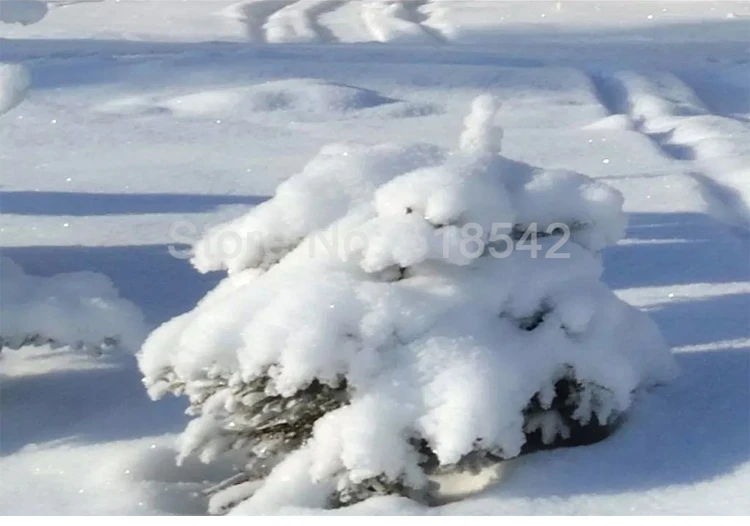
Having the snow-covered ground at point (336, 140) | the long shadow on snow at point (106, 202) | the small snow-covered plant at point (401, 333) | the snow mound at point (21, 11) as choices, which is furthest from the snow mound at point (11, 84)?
the long shadow on snow at point (106, 202)

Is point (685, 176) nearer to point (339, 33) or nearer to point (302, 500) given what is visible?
point (302, 500)

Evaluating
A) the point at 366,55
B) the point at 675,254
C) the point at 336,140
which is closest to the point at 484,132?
the point at 675,254

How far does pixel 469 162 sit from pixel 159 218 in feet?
9.28

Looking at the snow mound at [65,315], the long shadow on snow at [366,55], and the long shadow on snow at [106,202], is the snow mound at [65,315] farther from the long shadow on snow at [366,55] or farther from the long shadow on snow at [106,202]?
the long shadow on snow at [366,55]

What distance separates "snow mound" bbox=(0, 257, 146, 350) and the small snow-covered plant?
518 mm

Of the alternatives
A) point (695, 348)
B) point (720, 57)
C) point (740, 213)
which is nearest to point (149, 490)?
point (695, 348)

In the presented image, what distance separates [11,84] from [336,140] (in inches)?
150

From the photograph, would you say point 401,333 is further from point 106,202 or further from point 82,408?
point 106,202

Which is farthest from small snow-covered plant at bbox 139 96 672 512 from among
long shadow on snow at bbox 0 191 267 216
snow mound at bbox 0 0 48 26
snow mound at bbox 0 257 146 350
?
long shadow on snow at bbox 0 191 267 216

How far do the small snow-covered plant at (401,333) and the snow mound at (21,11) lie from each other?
1.47m

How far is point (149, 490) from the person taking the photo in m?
2.62

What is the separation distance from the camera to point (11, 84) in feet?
11.6

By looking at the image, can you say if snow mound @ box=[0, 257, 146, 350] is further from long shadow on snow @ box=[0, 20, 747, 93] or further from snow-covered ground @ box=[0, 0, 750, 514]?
long shadow on snow @ box=[0, 20, 747, 93]

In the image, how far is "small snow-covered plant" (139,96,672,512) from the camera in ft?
7.90
